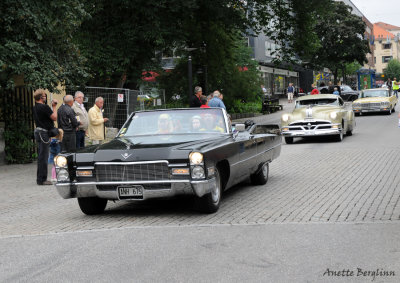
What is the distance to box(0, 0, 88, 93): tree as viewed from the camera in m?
15.1

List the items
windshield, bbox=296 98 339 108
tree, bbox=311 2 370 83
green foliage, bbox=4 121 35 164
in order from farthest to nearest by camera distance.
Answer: tree, bbox=311 2 370 83 → windshield, bbox=296 98 339 108 → green foliage, bbox=4 121 35 164

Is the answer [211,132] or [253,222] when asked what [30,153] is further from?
[253,222]

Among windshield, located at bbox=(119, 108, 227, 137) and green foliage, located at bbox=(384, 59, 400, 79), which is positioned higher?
green foliage, located at bbox=(384, 59, 400, 79)

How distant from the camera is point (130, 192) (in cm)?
770

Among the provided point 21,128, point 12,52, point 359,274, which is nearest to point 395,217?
point 359,274

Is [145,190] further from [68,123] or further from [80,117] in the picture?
[80,117]

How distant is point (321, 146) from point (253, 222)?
11498 mm

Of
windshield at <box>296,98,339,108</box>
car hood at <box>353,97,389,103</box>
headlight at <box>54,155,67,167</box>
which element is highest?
car hood at <box>353,97,389,103</box>

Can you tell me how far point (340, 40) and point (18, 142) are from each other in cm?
5588

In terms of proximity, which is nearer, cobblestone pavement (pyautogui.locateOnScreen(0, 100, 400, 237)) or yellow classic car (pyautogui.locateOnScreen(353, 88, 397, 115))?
cobblestone pavement (pyautogui.locateOnScreen(0, 100, 400, 237))

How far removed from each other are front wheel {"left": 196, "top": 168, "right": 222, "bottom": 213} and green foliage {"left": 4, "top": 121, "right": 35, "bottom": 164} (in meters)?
10.1

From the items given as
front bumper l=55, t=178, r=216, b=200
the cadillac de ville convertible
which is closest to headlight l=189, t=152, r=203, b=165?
the cadillac de ville convertible

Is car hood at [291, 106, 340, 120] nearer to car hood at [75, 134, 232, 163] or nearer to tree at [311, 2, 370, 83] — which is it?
car hood at [75, 134, 232, 163]

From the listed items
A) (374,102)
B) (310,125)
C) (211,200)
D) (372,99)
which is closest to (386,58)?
(372,99)
